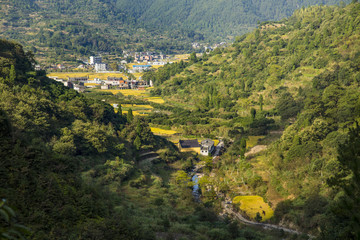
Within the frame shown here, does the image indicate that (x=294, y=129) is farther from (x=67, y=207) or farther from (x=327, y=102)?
(x=67, y=207)

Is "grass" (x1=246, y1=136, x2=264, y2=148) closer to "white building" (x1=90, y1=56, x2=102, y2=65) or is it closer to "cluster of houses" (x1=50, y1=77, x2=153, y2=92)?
"cluster of houses" (x1=50, y1=77, x2=153, y2=92)

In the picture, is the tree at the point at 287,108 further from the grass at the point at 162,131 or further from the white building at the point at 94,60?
the white building at the point at 94,60

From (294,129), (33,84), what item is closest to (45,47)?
(33,84)

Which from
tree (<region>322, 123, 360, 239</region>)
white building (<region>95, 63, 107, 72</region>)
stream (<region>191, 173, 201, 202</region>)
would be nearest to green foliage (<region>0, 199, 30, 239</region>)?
tree (<region>322, 123, 360, 239</region>)

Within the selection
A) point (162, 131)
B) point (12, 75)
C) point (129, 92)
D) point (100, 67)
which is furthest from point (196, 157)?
point (100, 67)

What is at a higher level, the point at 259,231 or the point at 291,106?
the point at 291,106

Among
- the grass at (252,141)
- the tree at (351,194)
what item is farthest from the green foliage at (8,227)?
the grass at (252,141)

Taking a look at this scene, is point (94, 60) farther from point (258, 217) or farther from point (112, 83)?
point (258, 217)
